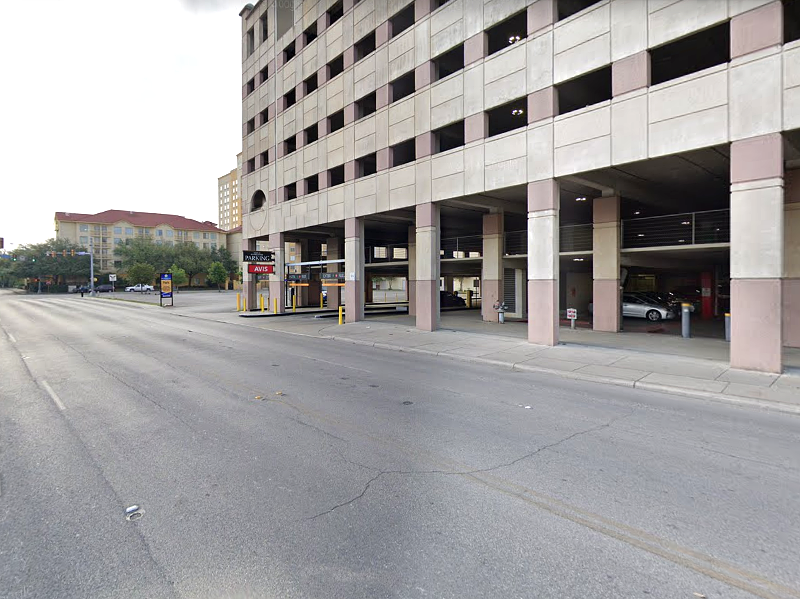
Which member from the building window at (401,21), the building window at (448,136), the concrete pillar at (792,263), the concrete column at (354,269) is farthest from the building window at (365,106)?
the concrete pillar at (792,263)

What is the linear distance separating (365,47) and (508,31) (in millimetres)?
8308

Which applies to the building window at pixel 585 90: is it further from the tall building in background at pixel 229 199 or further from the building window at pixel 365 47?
the tall building in background at pixel 229 199

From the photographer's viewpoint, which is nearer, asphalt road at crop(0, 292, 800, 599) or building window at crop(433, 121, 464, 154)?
asphalt road at crop(0, 292, 800, 599)

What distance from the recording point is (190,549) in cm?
314

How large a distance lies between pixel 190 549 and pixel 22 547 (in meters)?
1.25

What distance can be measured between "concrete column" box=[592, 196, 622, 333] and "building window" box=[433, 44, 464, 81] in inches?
321

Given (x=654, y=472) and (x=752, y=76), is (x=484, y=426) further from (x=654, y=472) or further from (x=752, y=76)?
(x=752, y=76)

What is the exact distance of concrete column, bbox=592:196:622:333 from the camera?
652 inches

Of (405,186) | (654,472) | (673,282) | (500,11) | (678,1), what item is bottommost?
(654,472)

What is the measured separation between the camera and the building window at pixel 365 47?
70.3ft

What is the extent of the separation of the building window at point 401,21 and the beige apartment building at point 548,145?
13cm

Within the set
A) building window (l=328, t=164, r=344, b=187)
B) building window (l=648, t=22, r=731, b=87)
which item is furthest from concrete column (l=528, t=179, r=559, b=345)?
building window (l=328, t=164, r=344, b=187)

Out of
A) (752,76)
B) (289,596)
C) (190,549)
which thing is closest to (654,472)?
(289,596)

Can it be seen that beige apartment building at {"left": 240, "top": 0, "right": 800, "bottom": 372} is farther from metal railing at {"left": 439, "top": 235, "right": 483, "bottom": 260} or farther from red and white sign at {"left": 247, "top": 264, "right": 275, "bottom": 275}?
red and white sign at {"left": 247, "top": 264, "right": 275, "bottom": 275}
